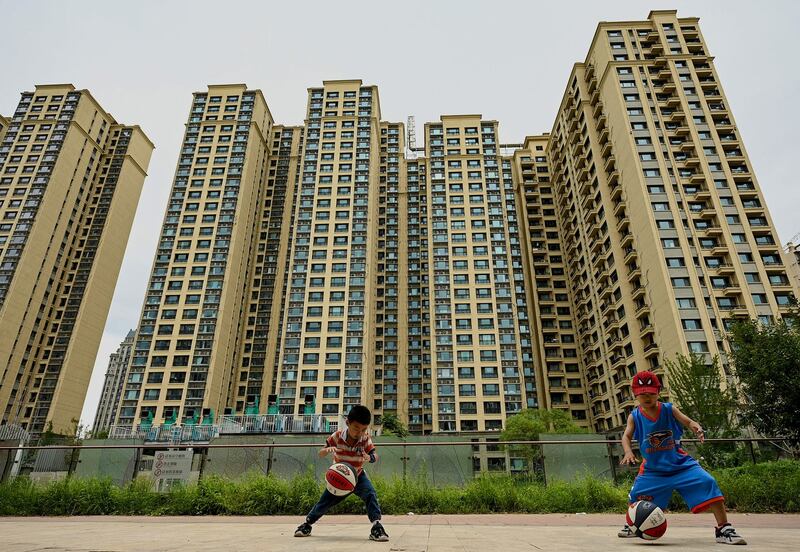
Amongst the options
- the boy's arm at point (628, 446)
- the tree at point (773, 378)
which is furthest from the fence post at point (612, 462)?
the tree at point (773, 378)

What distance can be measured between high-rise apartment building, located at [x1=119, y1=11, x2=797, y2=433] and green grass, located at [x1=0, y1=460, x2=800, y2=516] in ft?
122

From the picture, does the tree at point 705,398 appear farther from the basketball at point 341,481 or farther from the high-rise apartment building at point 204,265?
the high-rise apartment building at point 204,265

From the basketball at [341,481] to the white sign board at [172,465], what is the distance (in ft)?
22.2

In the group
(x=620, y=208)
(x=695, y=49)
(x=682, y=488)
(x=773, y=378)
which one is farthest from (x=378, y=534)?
(x=695, y=49)

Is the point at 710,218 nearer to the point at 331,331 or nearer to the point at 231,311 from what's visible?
the point at 331,331

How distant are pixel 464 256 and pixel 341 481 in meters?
66.2

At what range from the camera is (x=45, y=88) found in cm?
8462

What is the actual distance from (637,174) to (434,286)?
1204 inches

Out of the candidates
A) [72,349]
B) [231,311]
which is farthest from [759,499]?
[72,349]

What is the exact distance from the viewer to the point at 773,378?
23.8 meters

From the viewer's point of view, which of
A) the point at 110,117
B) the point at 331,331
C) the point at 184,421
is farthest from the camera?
the point at 110,117

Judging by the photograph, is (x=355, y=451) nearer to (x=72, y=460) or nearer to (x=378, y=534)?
(x=378, y=534)

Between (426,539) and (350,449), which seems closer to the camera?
(426,539)

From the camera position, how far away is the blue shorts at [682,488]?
16.2 ft
